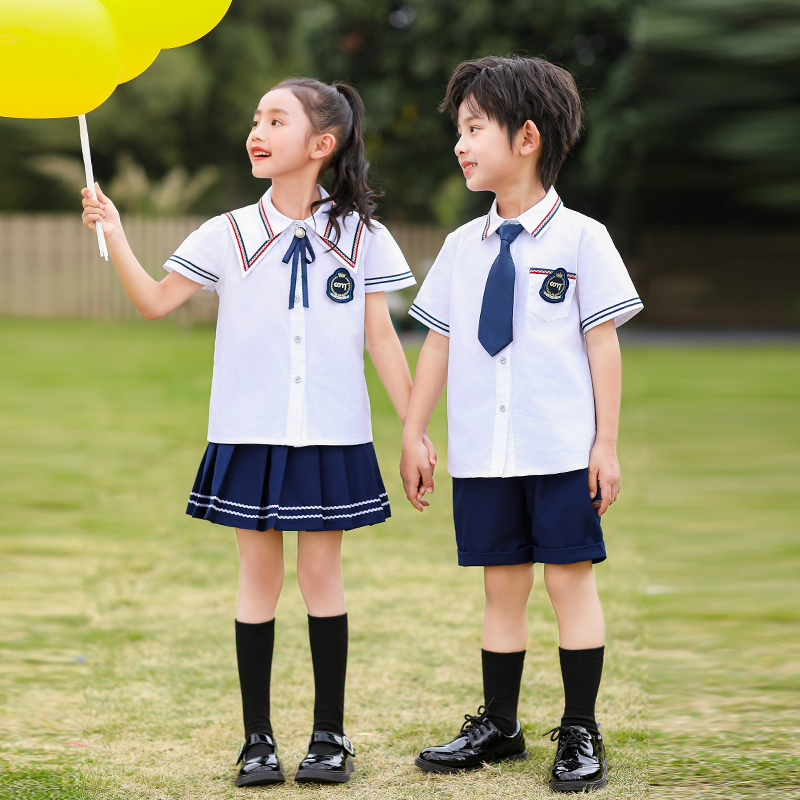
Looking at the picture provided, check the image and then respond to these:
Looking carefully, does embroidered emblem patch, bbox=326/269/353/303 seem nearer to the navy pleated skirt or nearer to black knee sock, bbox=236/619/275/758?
the navy pleated skirt

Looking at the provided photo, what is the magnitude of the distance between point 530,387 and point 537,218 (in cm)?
37

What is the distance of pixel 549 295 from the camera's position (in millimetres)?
2270

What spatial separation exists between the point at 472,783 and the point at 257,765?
0.46m

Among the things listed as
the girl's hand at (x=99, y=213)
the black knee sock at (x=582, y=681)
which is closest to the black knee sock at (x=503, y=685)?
the black knee sock at (x=582, y=681)

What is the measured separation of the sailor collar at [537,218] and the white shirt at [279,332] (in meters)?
0.30

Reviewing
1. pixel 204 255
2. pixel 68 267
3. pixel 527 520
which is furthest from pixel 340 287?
pixel 68 267

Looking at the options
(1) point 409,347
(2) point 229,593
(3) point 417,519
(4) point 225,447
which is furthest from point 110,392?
(4) point 225,447

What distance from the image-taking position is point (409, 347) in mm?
10938

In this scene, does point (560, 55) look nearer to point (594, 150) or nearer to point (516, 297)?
point (594, 150)

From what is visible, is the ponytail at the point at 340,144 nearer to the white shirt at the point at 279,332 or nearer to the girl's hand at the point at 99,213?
the white shirt at the point at 279,332

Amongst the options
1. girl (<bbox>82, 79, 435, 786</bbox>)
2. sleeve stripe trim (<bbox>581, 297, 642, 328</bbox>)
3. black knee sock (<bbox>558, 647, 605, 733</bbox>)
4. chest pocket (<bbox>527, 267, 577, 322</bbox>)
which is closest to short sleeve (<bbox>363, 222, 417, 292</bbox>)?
girl (<bbox>82, 79, 435, 786</bbox>)

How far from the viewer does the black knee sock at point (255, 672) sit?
2354 millimetres

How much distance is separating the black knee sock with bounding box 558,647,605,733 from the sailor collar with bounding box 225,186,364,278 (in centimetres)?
97

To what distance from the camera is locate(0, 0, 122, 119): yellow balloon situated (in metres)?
2.17
